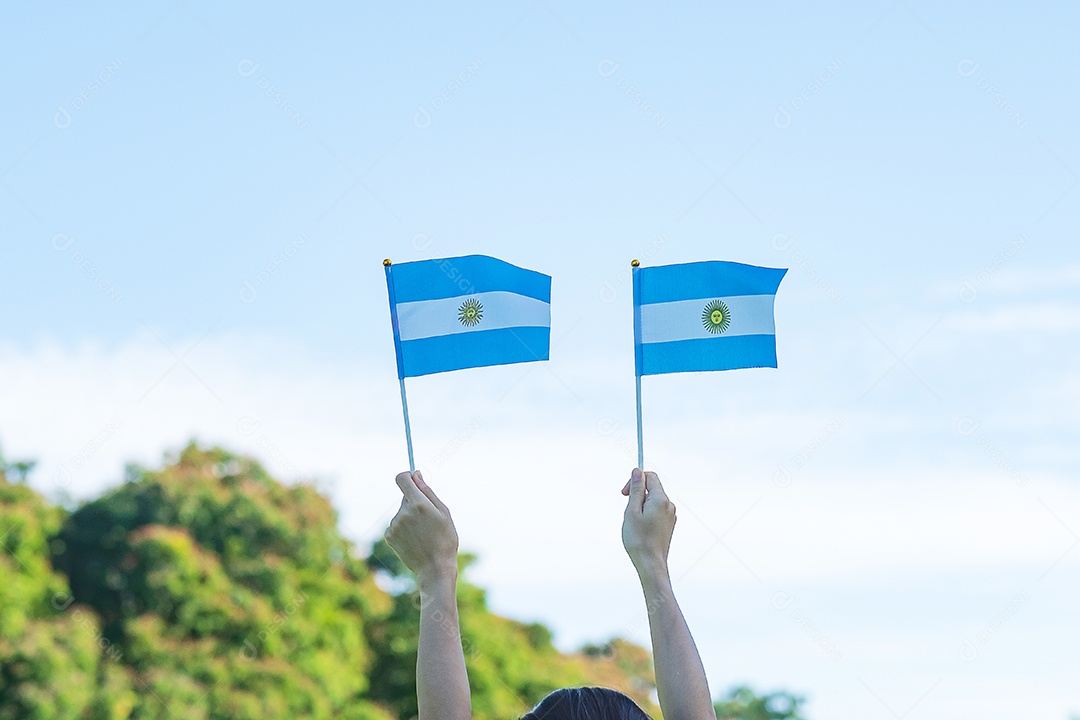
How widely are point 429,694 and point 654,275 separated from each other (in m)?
1.90

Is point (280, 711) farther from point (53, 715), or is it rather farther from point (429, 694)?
point (429, 694)

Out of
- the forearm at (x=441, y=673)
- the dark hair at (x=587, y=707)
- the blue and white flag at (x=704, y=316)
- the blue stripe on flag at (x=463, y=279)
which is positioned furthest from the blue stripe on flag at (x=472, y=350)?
the dark hair at (x=587, y=707)

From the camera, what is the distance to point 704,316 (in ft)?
12.7

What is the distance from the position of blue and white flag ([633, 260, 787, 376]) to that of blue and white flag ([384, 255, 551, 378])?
294mm

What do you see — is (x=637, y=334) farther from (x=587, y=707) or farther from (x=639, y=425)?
(x=587, y=707)

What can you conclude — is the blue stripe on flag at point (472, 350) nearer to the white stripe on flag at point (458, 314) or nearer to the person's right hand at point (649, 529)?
the white stripe on flag at point (458, 314)

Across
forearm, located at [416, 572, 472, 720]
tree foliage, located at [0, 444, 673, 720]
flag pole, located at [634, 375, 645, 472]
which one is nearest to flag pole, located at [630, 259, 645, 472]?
flag pole, located at [634, 375, 645, 472]

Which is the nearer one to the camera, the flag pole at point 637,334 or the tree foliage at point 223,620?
the flag pole at point 637,334

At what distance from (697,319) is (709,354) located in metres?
0.13

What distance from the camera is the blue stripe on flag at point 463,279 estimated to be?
3627 millimetres

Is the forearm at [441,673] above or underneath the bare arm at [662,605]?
underneath

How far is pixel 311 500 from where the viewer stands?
2027cm

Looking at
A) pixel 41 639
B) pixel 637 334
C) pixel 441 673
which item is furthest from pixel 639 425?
pixel 41 639

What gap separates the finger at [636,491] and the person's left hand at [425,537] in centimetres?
40
